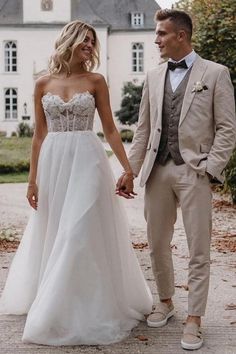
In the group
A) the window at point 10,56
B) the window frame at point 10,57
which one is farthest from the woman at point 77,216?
the window at point 10,56

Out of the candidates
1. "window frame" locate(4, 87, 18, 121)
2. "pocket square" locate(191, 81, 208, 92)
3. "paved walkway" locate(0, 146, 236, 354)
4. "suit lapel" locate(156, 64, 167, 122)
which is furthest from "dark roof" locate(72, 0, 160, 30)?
"pocket square" locate(191, 81, 208, 92)

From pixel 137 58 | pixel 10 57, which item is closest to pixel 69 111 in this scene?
pixel 10 57

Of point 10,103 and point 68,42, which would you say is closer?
point 68,42

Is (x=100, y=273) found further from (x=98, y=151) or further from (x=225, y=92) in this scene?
(x=225, y=92)

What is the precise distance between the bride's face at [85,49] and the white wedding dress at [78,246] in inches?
9.8

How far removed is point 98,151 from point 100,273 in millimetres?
829

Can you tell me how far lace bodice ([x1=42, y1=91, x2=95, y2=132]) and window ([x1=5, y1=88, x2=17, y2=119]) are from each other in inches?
1902

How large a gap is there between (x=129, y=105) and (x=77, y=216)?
44.9 meters

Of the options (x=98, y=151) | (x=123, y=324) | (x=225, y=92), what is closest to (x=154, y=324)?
(x=123, y=324)

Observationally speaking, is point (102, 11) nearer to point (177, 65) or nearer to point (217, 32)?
point (217, 32)

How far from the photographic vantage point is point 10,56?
54.2 m

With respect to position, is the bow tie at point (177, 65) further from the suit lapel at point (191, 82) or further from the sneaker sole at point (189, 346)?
the sneaker sole at point (189, 346)

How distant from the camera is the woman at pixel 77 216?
4301 mm

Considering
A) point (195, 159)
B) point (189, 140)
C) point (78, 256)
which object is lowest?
point (78, 256)
